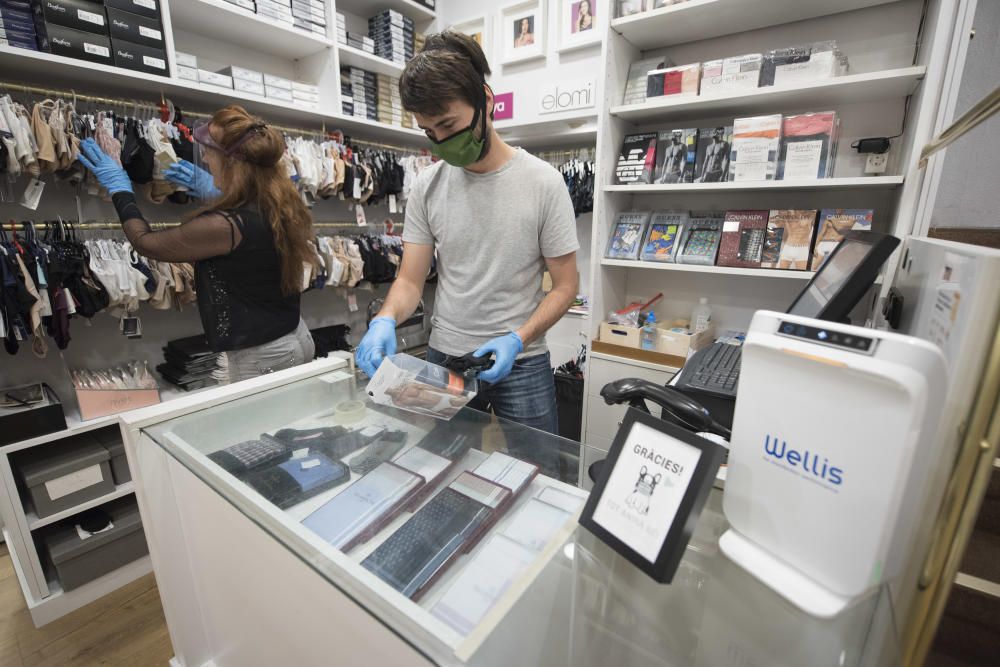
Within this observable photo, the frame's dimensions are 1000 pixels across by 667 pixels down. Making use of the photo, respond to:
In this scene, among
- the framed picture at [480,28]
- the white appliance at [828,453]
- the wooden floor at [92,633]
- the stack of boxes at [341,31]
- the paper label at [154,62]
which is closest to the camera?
the white appliance at [828,453]

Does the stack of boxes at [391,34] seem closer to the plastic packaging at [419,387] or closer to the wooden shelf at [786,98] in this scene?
the wooden shelf at [786,98]

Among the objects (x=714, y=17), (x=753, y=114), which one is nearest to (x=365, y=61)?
(x=714, y=17)

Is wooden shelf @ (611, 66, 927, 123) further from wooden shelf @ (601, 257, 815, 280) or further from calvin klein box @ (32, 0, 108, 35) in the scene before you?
calvin klein box @ (32, 0, 108, 35)

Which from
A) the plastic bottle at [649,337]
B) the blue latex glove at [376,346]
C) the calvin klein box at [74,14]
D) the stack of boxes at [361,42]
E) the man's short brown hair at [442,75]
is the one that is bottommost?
the plastic bottle at [649,337]

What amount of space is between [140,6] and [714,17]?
243cm

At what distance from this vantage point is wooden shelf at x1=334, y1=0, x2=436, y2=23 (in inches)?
112

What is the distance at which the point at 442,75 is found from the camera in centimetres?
117

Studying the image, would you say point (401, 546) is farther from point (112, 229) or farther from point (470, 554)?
point (112, 229)

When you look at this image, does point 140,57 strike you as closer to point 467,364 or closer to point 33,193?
point 33,193

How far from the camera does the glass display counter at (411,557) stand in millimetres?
595

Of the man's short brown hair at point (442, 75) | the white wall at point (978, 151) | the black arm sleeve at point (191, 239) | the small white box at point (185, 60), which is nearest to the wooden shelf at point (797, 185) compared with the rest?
the white wall at point (978, 151)

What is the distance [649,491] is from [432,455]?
52 centimetres

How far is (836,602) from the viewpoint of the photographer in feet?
1.48

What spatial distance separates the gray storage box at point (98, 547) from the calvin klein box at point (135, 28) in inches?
76.1
